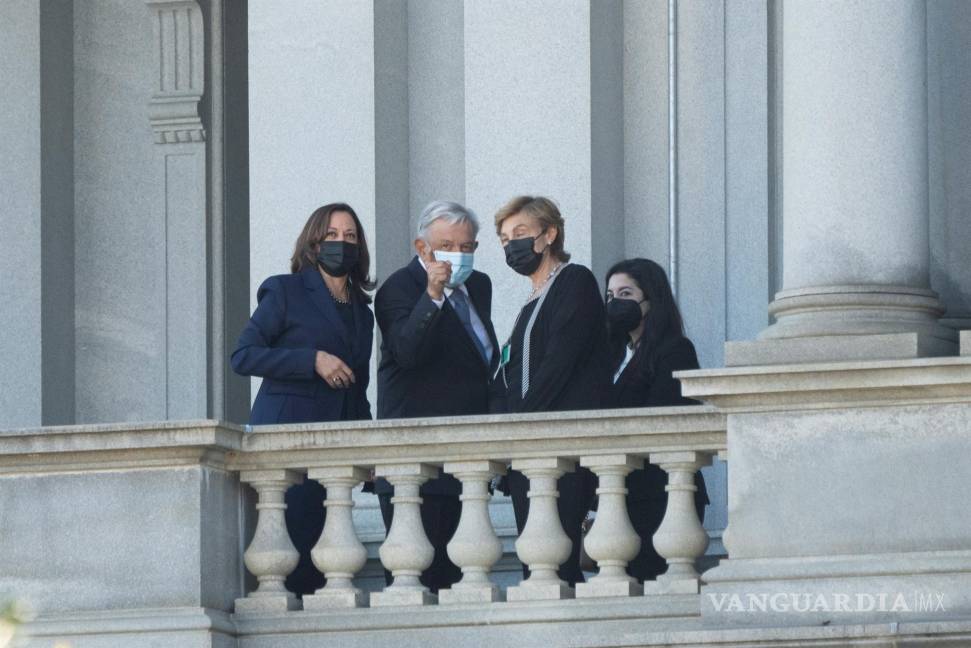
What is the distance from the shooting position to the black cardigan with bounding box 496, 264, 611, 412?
11070 millimetres

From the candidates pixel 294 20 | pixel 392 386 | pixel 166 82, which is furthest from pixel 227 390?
pixel 392 386

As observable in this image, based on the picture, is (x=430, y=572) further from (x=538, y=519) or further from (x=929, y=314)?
(x=929, y=314)

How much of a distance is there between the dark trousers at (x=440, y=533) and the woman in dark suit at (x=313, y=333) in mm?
419

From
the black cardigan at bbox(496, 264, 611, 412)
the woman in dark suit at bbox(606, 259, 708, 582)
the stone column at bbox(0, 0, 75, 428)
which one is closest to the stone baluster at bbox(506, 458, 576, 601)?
the black cardigan at bbox(496, 264, 611, 412)

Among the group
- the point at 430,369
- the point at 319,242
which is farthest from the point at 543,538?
the point at 319,242

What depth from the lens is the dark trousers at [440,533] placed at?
11.5m

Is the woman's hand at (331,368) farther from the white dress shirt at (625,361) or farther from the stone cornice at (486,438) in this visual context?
the white dress shirt at (625,361)

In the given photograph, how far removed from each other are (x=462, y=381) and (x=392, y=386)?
1.01ft

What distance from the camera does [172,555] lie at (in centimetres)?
1121

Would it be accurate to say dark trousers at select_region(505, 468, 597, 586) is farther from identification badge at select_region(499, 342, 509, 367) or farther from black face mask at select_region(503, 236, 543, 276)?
black face mask at select_region(503, 236, 543, 276)

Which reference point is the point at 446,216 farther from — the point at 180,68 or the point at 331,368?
the point at 180,68

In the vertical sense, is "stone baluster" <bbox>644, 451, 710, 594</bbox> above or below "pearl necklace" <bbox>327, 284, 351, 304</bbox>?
below

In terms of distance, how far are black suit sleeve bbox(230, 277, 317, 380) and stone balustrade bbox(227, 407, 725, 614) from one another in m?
0.33

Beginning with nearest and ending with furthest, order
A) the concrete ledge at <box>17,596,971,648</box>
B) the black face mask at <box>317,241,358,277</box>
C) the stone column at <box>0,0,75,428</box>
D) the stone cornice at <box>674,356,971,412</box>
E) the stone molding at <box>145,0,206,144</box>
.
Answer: the stone cornice at <box>674,356,971,412</box>
the concrete ledge at <box>17,596,971,648</box>
the black face mask at <box>317,241,358,277</box>
the stone column at <box>0,0,75,428</box>
the stone molding at <box>145,0,206,144</box>
